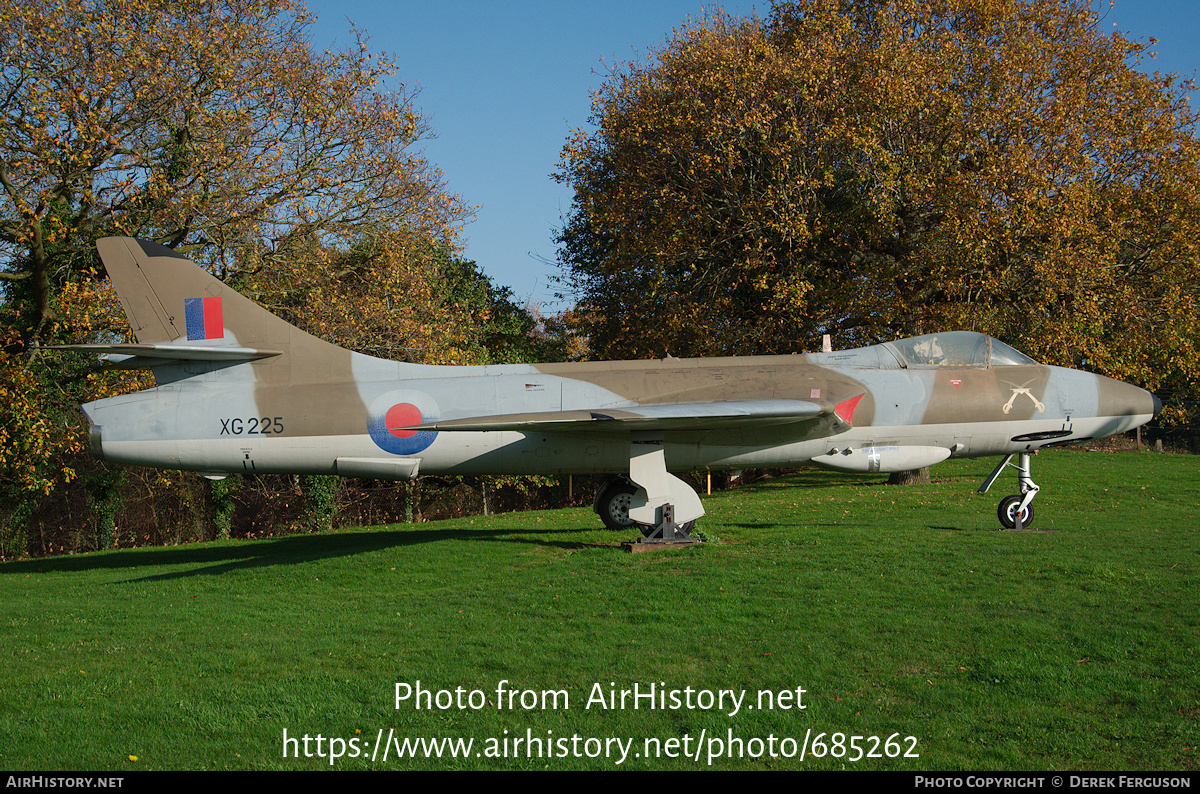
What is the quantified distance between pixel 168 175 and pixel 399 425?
13012mm

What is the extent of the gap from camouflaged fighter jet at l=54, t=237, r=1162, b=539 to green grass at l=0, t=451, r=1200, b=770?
146cm

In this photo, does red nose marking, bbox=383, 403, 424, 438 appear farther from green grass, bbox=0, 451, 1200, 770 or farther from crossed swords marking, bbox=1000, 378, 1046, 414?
crossed swords marking, bbox=1000, 378, 1046, 414

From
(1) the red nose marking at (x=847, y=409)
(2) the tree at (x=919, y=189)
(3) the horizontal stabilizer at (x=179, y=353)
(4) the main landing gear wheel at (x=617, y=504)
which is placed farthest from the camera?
(2) the tree at (x=919, y=189)

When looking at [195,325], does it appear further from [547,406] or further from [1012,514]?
[1012,514]

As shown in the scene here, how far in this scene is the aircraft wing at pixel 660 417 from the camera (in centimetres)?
1123

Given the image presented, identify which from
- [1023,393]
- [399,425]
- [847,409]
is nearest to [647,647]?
[399,425]

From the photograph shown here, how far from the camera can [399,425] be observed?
42.3 feet

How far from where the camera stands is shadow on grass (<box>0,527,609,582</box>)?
1419 cm

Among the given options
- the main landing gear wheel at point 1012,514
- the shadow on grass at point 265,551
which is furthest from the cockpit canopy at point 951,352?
the shadow on grass at point 265,551

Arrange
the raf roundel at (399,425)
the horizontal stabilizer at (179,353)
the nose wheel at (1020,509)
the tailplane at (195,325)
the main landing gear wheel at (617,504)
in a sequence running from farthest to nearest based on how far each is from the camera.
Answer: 1. the main landing gear wheel at (617,504)
2. the nose wheel at (1020,509)
3. the tailplane at (195,325)
4. the raf roundel at (399,425)
5. the horizontal stabilizer at (179,353)

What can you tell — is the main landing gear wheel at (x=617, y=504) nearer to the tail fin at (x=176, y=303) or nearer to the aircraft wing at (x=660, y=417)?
the aircraft wing at (x=660, y=417)

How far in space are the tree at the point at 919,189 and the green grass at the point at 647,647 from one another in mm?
9432
